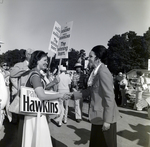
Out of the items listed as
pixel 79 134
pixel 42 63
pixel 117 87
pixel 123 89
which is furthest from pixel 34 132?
pixel 123 89

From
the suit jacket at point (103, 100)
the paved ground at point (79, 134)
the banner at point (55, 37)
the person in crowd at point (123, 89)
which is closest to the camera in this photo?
the suit jacket at point (103, 100)

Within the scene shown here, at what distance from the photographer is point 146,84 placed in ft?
23.5

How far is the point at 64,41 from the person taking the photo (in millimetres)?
3135

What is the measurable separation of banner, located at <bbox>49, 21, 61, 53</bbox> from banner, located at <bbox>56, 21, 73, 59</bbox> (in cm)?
6

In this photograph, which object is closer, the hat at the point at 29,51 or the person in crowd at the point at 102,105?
the person in crowd at the point at 102,105

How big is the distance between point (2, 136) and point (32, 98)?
196cm

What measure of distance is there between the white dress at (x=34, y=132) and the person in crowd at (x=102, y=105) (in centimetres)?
57

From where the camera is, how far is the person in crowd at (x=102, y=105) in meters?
2.13

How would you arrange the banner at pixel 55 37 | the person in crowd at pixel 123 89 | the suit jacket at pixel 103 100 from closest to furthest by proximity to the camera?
the suit jacket at pixel 103 100, the banner at pixel 55 37, the person in crowd at pixel 123 89

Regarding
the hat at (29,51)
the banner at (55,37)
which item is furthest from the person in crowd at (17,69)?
the banner at (55,37)

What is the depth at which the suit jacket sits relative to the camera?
212 centimetres

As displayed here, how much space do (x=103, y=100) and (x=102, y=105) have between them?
6 cm

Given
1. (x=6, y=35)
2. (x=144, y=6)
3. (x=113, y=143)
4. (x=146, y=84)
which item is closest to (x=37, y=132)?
(x=113, y=143)

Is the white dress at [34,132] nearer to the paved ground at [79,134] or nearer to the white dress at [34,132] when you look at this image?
the white dress at [34,132]
